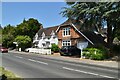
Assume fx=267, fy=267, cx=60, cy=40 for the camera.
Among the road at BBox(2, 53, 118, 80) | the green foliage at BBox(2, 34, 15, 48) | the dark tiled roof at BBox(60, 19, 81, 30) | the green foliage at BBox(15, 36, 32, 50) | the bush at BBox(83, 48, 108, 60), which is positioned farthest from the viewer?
the green foliage at BBox(2, 34, 15, 48)

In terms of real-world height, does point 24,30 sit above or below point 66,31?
above

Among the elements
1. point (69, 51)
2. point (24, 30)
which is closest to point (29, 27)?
point (24, 30)

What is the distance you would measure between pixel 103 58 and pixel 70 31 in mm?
17888

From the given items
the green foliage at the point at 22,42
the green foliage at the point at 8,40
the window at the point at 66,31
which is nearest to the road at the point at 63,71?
the window at the point at 66,31

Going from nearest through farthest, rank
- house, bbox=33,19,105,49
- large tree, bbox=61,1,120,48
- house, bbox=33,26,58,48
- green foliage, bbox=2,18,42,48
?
large tree, bbox=61,1,120,48, house, bbox=33,19,105,49, house, bbox=33,26,58,48, green foliage, bbox=2,18,42,48

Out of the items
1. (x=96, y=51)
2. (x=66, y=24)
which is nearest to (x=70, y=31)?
(x=66, y=24)

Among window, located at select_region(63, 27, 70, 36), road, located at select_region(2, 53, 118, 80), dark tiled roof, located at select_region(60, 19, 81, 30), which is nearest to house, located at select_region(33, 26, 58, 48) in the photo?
window, located at select_region(63, 27, 70, 36)

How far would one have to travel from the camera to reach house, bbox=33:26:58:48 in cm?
5657

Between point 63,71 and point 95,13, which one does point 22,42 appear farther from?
point 63,71

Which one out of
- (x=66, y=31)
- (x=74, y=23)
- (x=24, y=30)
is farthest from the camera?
(x=24, y=30)

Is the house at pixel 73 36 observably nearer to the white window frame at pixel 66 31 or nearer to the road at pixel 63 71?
the white window frame at pixel 66 31

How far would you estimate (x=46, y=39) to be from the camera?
6153 cm

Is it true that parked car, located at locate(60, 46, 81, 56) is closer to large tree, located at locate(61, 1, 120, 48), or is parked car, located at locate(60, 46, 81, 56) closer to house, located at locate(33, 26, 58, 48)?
large tree, located at locate(61, 1, 120, 48)

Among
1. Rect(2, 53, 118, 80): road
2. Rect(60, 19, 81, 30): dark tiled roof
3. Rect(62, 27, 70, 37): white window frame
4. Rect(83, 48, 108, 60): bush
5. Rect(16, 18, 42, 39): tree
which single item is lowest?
Rect(2, 53, 118, 80): road
